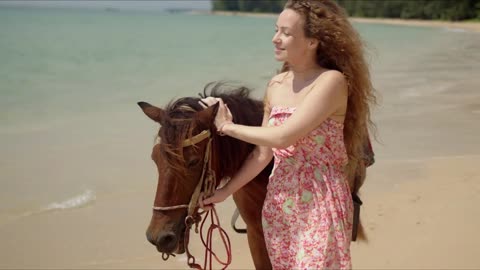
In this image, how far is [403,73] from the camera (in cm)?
1577

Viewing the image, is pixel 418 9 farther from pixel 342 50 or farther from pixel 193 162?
pixel 193 162

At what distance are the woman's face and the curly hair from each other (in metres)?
0.02

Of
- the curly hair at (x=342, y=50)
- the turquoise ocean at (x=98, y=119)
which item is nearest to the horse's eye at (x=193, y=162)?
the curly hair at (x=342, y=50)

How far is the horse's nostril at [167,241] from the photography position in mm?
2061

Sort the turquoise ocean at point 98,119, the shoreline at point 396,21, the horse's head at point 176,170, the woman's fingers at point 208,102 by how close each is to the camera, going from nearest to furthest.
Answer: the horse's head at point 176,170 < the woman's fingers at point 208,102 < the turquoise ocean at point 98,119 < the shoreline at point 396,21

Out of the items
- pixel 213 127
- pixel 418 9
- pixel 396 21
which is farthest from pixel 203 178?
pixel 396 21

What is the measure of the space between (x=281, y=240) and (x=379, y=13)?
81.9 metres

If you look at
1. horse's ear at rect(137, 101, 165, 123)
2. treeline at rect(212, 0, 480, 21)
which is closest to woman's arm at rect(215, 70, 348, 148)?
horse's ear at rect(137, 101, 165, 123)

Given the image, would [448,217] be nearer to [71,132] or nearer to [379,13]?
[71,132]

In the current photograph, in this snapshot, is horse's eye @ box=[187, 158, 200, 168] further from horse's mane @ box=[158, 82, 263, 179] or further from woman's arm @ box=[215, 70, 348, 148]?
woman's arm @ box=[215, 70, 348, 148]

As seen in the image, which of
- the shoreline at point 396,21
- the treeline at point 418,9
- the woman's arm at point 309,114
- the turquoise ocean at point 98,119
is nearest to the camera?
the woman's arm at point 309,114

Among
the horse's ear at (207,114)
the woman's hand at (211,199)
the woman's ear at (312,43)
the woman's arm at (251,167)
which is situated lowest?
the woman's hand at (211,199)

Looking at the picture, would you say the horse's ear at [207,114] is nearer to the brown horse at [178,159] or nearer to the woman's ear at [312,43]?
the brown horse at [178,159]

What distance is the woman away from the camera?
1985 mm
